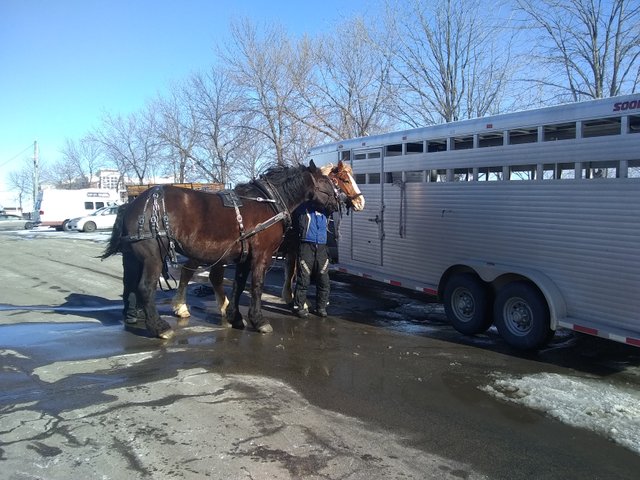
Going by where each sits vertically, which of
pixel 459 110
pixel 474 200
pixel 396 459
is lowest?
pixel 396 459

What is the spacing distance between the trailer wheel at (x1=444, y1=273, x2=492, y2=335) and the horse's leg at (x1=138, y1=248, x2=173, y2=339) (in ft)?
13.0

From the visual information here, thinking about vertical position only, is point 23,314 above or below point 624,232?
below

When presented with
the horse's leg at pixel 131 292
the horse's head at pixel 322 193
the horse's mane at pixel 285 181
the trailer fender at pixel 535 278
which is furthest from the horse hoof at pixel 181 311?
the trailer fender at pixel 535 278

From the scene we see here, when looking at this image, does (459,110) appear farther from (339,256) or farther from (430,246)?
(430,246)

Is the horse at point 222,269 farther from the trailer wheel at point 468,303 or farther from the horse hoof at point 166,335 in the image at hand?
the trailer wheel at point 468,303

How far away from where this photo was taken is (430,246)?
25.5ft

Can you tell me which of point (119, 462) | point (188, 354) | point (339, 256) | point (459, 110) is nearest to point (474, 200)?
point (339, 256)

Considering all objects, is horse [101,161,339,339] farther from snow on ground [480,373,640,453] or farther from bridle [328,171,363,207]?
snow on ground [480,373,640,453]

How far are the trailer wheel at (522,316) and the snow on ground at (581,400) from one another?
73 centimetres

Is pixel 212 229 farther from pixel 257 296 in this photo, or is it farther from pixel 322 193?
pixel 322 193

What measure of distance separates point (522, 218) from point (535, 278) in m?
0.80

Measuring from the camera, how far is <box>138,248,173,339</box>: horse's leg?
20.2 ft

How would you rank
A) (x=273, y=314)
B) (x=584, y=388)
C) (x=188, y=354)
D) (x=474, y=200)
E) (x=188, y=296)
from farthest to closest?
(x=188, y=296) < (x=273, y=314) < (x=474, y=200) < (x=188, y=354) < (x=584, y=388)

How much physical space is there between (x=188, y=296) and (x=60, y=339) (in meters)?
3.36
